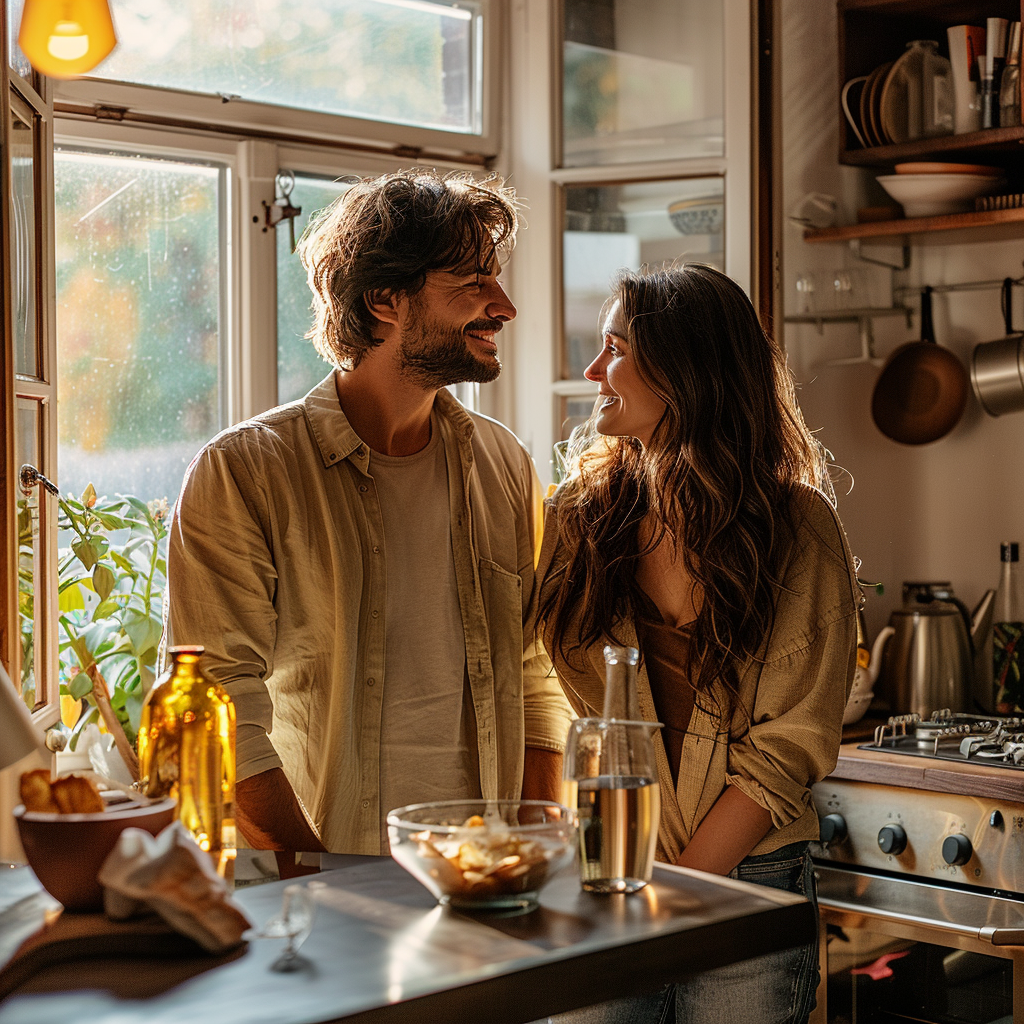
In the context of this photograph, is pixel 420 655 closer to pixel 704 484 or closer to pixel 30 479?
pixel 704 484

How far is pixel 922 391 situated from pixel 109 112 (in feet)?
6.07

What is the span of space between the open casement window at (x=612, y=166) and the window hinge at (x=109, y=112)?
893mm

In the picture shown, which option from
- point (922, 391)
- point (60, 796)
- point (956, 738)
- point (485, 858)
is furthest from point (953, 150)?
point (60, 796)

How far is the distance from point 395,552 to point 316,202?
1242mm

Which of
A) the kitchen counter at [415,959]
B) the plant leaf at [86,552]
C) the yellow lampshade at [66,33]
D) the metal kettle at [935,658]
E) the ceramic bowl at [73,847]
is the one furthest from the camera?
the metal kettle at [935,658]

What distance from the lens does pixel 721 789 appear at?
164cm

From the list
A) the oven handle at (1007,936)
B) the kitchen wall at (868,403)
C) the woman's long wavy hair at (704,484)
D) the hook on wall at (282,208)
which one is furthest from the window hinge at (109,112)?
the oven handle at (1007,936)

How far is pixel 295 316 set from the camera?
273 centimetres

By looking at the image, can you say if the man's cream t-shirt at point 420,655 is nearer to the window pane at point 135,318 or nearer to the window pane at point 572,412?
the window pane at point 135,318

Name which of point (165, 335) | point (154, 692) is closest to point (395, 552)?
point (154, 692)

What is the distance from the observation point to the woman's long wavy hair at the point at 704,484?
1639mm

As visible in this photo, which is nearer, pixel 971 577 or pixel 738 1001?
pixel 738 1001

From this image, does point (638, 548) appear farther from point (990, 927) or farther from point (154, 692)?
point (990, 927)

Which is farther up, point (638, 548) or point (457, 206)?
point (457, 206)
